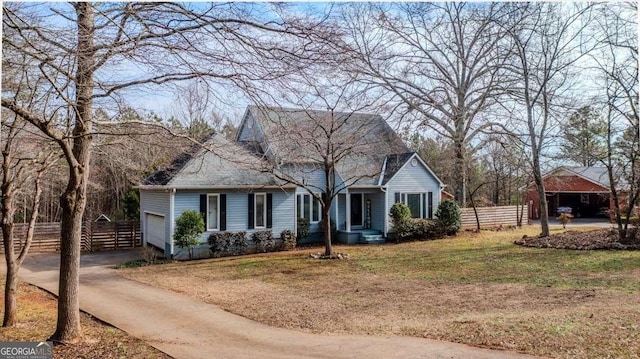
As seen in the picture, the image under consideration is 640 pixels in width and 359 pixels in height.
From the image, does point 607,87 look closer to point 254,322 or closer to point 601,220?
point 254,322

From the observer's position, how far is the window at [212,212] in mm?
17828

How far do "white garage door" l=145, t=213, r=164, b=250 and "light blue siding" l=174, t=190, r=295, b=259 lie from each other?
→ 5.64 feet

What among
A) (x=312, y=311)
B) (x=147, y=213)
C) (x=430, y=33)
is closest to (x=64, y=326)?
(x=312, y=311)

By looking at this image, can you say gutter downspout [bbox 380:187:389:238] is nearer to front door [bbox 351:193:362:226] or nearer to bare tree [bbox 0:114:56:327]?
front door [bbox 351:193:362:226]

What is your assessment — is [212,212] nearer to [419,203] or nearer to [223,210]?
[223,210]

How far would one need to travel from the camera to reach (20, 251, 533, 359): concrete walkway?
6.55 m

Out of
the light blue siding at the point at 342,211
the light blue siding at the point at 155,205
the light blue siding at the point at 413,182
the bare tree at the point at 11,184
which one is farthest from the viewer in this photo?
the light blue siding at the point at 413,182

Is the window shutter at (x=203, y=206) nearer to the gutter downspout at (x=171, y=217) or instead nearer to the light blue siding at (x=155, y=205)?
the gutter downspout at (x=171, y=217)

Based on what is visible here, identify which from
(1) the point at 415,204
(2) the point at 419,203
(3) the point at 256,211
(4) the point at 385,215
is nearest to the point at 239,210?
(3) the point at 256,211

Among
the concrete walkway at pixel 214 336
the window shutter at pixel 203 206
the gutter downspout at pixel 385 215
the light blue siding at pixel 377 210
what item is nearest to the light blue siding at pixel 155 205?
the window shutter at pixel 203 206

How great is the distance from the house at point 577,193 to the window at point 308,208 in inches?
699

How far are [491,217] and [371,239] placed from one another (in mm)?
9420

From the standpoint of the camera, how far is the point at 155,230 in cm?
1950

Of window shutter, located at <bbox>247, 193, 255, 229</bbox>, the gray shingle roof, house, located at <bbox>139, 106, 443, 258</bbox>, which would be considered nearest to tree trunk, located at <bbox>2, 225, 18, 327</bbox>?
the gray shingle roof
